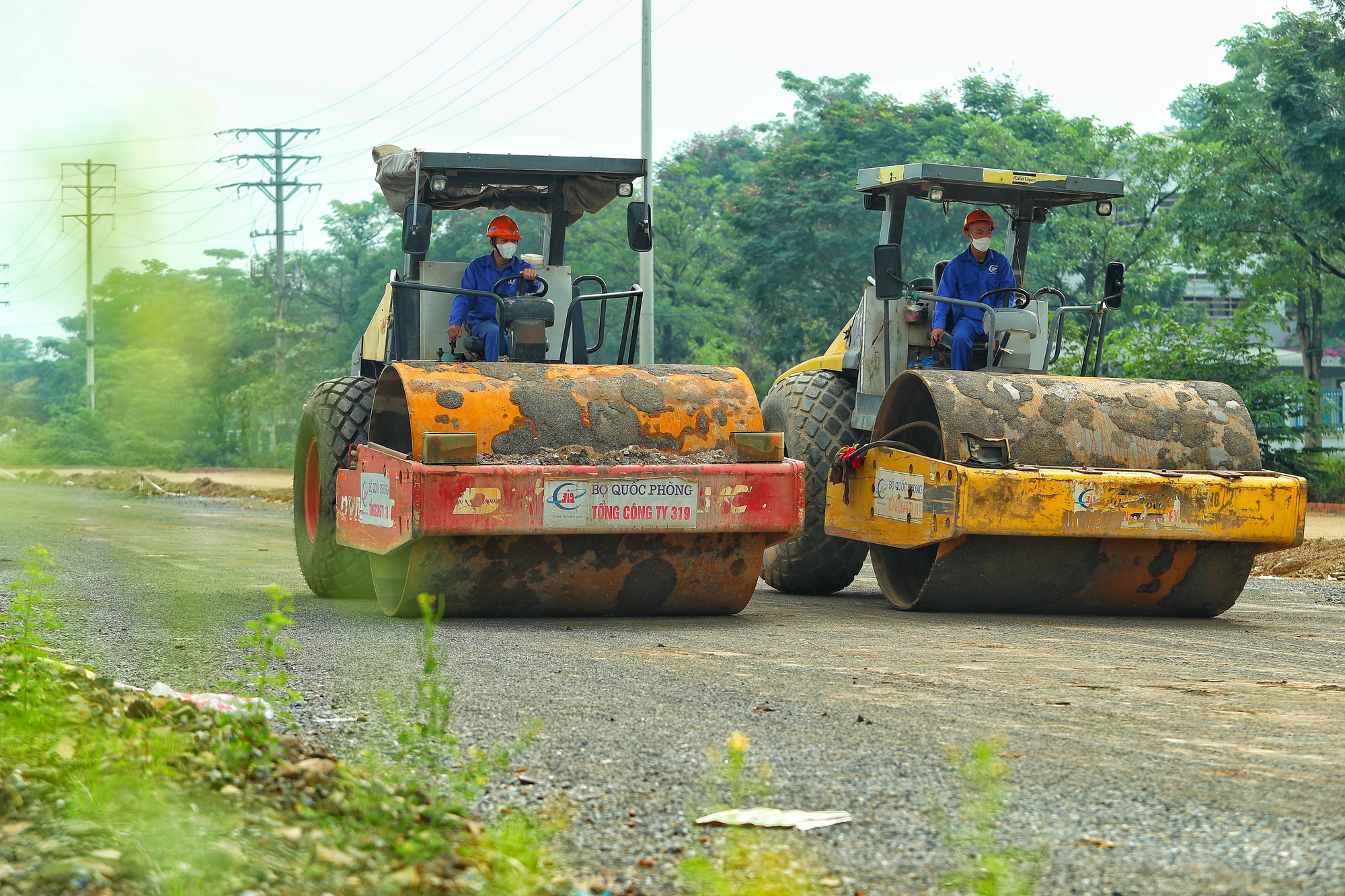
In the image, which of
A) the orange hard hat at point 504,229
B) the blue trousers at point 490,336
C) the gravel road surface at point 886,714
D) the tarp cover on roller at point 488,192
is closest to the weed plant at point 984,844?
the gravel road surface at point 886,714

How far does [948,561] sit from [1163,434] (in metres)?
1.35

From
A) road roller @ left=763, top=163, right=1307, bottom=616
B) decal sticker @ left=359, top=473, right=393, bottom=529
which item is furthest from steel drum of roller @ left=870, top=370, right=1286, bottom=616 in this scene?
decal sticker @ left=359, top=473, right=393, bottom=529

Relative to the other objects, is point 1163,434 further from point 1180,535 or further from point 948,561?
point 948,561

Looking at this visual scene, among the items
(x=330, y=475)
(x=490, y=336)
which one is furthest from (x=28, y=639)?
(x=490, y=336)

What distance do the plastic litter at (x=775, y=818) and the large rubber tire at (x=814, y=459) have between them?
19.4 ft

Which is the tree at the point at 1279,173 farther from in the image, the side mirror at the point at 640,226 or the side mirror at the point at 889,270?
the side mirror at the point at 640,226

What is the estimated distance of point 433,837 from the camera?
335 centimetres

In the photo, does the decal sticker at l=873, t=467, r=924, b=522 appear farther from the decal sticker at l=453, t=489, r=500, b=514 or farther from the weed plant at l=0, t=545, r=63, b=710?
the weed plant at l=0, t=545, r=63, b=710

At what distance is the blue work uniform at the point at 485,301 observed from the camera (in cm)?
891

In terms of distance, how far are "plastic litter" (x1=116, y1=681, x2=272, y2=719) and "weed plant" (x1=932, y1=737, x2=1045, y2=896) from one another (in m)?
1.85

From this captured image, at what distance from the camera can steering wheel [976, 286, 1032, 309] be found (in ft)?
31.2

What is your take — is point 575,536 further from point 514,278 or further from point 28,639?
point 28,639

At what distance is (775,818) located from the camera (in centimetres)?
368

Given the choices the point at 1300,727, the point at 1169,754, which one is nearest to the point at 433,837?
the point at 1169,754
